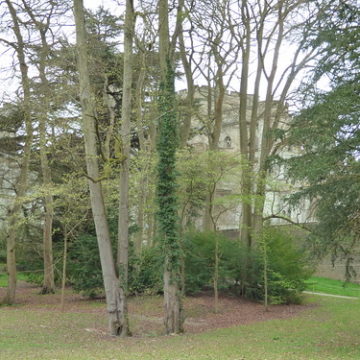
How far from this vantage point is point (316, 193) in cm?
1257

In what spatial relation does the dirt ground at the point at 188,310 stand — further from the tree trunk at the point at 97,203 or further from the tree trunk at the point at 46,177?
the tree trunk at the point at 97,203

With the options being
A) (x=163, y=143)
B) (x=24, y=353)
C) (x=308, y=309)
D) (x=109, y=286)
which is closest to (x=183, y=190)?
(x=163, y=143)

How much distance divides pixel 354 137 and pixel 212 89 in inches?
699

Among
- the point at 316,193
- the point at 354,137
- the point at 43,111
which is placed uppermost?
the point at 43,111

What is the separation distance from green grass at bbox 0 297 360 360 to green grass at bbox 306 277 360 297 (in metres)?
7.89

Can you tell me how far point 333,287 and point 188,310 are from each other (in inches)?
517

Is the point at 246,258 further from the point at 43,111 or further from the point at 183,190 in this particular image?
the point at 43,111

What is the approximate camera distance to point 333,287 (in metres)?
30.4

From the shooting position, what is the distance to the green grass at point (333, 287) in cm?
2793

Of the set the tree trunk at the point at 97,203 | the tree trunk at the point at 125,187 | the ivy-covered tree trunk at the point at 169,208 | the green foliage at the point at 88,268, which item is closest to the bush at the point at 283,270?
the green foliage at the point at 88,268

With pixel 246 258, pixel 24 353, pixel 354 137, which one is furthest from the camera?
pixel 246 258

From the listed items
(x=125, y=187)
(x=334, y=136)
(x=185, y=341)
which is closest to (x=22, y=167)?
(x=125, y=187)

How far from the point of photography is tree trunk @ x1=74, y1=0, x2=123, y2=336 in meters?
14.9

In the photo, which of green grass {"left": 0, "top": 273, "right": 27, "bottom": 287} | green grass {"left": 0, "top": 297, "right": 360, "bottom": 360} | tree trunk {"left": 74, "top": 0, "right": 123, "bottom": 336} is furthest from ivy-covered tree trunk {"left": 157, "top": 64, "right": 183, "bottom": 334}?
green grass {"left": 0, "top": 273, "right": 27, "bottom": 287}
